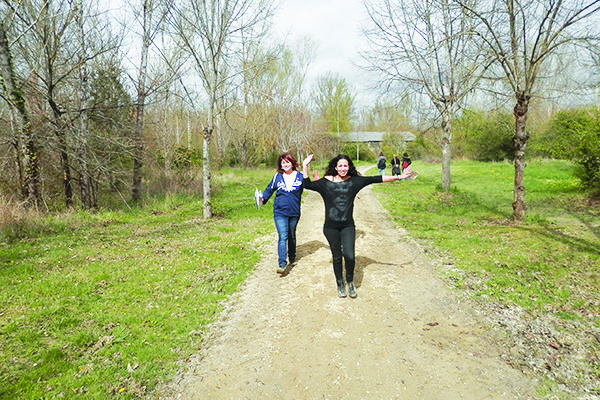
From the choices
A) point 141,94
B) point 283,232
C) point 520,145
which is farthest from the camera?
point 141,94

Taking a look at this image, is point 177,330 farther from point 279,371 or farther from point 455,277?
point 455,277

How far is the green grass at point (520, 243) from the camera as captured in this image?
15.6 feet

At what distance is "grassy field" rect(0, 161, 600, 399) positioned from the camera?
3.37m

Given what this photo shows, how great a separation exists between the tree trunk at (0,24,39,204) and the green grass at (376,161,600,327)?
11.3 metres

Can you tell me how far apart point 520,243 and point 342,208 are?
5.12m

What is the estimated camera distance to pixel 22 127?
29.4 ft

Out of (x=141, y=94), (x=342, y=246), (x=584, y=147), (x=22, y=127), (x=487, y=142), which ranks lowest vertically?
(x=342, y=246)

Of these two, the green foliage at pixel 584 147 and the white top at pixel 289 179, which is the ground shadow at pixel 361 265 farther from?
the green foliage at pixel 584 147

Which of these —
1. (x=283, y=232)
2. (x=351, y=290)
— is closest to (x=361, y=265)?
(x=351, y=290)

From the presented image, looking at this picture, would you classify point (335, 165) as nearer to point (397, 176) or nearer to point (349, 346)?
point (397, 176)

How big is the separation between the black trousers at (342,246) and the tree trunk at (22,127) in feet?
30.9

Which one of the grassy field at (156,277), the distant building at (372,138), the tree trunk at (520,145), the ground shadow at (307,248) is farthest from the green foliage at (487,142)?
the ground shadow at (307,248)

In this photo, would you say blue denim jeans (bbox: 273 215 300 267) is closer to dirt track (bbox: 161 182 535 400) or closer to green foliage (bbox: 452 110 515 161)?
dirt track (bbox: 161 182 535 400)

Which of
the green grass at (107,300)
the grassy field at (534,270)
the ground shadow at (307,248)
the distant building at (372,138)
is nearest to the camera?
the green grass at (107,300)
